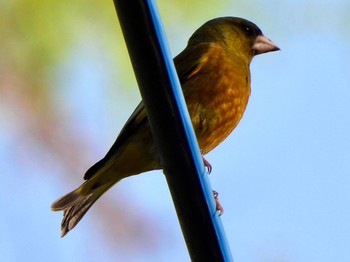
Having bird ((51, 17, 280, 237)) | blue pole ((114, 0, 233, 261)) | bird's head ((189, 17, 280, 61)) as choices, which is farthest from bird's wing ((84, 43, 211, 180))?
blue pole ((114, 0, 233, 261))

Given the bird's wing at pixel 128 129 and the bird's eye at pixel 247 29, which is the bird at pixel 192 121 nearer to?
the bird's wing at pixel 128 129

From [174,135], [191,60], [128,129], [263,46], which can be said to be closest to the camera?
[174,135]

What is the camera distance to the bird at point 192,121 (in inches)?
167

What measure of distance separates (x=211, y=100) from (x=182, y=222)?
216cm

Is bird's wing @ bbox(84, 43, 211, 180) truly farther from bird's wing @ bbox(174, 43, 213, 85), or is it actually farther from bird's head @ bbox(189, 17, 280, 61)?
bird's head @ bbox(189, 17, 280, 61)

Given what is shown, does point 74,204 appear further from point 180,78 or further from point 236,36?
point 236,36

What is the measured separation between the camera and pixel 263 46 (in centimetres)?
545

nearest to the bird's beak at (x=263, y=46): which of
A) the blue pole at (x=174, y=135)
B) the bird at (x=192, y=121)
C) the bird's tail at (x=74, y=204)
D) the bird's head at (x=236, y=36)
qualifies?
the bird's head at (x=236, y=36)

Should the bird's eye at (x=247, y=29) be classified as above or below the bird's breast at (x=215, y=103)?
above

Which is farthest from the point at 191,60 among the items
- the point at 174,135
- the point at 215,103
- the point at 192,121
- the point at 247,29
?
the point at 174,135

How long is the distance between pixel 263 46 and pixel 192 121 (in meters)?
1.35

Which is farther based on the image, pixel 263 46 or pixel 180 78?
pixel 263 46

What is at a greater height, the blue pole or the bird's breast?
the bird's breast

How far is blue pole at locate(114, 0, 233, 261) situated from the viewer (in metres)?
2.07
